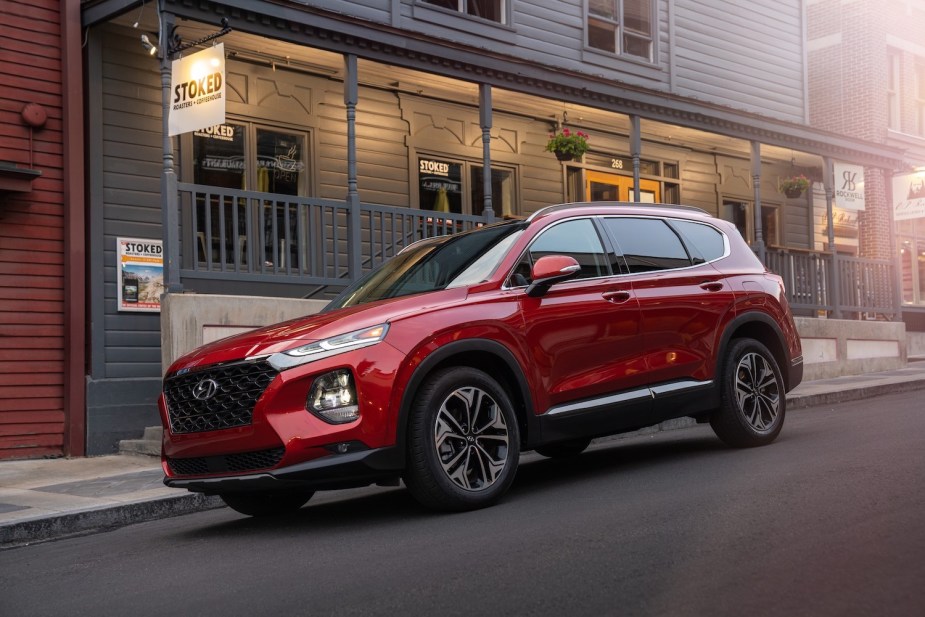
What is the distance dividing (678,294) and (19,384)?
23.9ft

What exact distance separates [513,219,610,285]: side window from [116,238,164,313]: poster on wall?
6.00 m

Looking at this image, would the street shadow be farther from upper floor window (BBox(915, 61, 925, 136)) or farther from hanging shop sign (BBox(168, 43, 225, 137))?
upper floor window (BBox(915, 61, 925, 136))

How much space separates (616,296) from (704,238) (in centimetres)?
153

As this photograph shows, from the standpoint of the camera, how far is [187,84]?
10.8 meters

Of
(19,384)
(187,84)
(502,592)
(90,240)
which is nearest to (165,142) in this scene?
(187,84)

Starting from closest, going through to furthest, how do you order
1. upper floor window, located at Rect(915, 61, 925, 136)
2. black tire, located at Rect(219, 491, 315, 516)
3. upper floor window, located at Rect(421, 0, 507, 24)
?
black tire, located at Rect(219, 491, 315, 516)
upper floor window, located at Rect(421, 0, 507, 24)
upper floor window, located at Rect(915, 61, 925, 136)

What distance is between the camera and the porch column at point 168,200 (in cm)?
1073

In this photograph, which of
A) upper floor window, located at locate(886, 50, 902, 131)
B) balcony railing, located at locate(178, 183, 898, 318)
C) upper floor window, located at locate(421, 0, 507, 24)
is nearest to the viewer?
balcony railing, located at locate(178, 183, 898, 318)

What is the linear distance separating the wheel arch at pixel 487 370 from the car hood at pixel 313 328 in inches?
11.5

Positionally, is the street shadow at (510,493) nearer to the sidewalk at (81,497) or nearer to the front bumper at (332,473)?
the front bumper at (332,473)

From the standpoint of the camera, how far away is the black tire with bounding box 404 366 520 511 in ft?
19.3

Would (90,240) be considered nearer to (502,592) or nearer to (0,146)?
(0,146)

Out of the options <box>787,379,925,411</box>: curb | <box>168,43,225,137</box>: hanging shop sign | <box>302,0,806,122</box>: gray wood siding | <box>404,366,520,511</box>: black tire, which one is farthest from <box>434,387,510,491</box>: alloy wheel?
<box>302,0,806,122</box>: gray wood siding

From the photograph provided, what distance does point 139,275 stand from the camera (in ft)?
39.0
